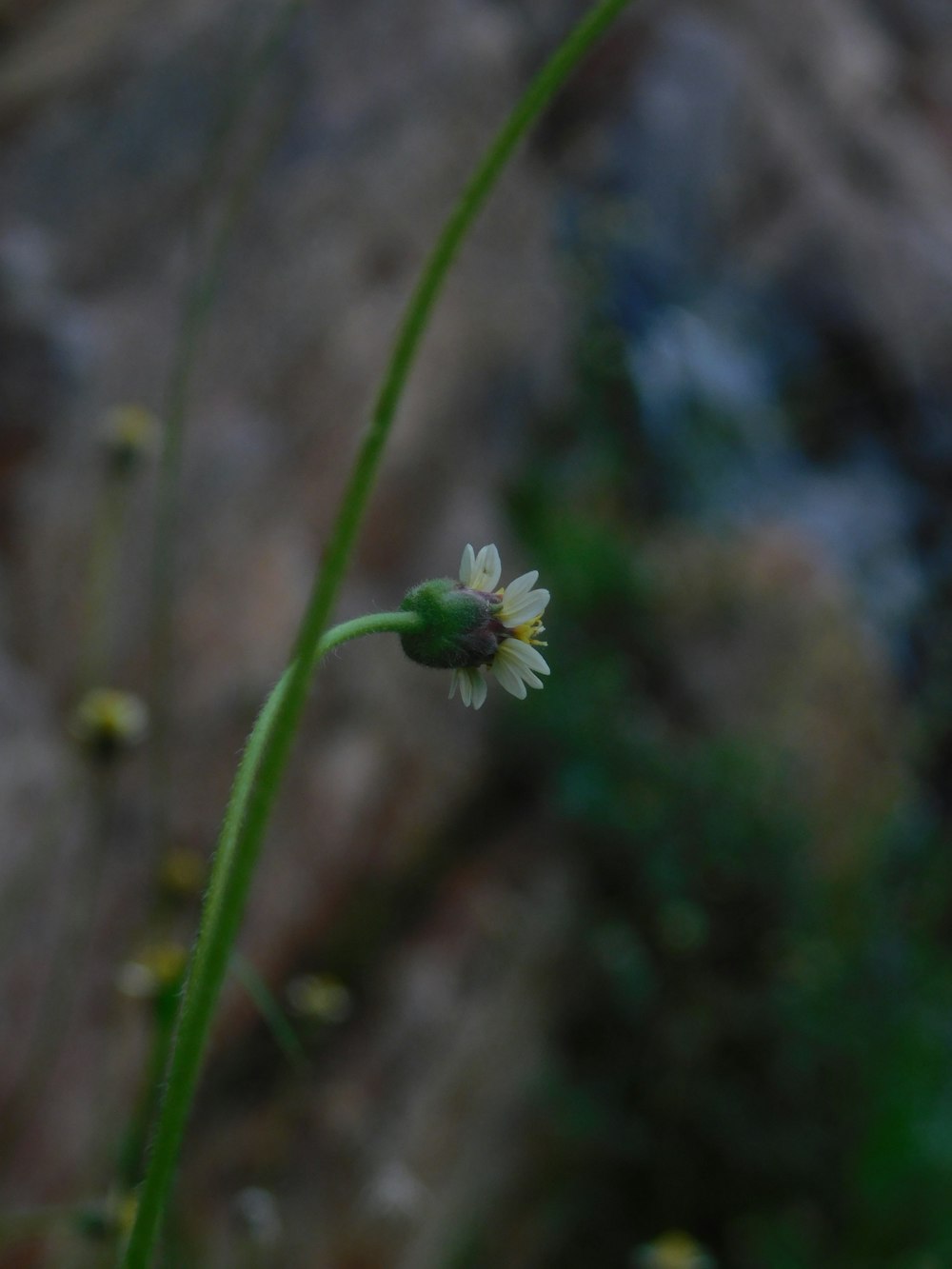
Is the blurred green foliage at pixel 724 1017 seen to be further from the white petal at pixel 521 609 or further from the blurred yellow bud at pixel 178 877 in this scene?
the white petal at pixel 521 609

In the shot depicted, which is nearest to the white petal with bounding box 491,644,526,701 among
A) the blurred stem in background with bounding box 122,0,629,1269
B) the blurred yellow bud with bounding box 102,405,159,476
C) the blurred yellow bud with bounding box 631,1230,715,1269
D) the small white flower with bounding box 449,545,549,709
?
the small white flower with bounding box 449,545,549,709

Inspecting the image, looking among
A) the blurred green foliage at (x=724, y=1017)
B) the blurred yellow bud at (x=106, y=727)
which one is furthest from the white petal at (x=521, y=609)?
the blurred green foliage at (x=724, y=1017)

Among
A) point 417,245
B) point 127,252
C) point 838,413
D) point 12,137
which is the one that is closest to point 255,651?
point 127,252

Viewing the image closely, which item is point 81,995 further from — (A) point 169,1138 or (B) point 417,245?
(B) point 417,245

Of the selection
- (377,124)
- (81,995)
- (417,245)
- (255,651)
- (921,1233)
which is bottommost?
(921,1233)

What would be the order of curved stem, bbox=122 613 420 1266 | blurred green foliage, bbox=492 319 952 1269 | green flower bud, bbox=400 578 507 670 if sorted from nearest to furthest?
curved stem, bbox=122 613 420 1266 < green flower bud, bbox=400 578 507 670 < blurred green foliage, bbox=492 319 952 1269

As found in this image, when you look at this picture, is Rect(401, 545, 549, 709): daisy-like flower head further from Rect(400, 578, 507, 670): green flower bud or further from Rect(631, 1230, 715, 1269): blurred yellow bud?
Rect(631, 1230, 715, 1269): blurred yellow bud
